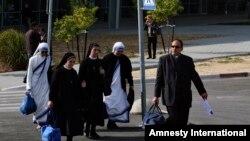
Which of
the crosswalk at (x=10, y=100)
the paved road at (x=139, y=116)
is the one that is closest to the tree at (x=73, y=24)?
the paved road at (x=139, y=116)

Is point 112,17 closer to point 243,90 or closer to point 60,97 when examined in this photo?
point 243,90

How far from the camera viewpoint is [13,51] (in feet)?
83.0

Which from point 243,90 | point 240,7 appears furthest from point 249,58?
point 240,7

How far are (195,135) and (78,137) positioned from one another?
577 cm

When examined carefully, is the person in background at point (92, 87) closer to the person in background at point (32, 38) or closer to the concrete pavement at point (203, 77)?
the concrete pavement at point (203, 77)

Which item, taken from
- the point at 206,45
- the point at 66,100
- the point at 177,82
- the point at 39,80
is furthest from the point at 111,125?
the point at 206,45

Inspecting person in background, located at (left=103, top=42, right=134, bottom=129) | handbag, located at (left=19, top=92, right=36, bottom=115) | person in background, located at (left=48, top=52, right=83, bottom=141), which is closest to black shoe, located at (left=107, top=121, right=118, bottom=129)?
person in background, located at (left=103, top=42, right=134, bottom=129)

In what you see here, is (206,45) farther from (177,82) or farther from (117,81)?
(177,82)

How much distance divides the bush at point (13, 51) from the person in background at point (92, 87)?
12.6 metres

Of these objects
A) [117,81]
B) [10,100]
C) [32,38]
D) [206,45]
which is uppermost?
[32,38]

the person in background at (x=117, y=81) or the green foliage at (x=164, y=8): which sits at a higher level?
the green foliage at (x=164, y=8)

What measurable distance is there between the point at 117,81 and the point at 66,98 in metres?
2.00

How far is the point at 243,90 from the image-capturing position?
802 inches

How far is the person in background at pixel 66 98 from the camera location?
11742mm
